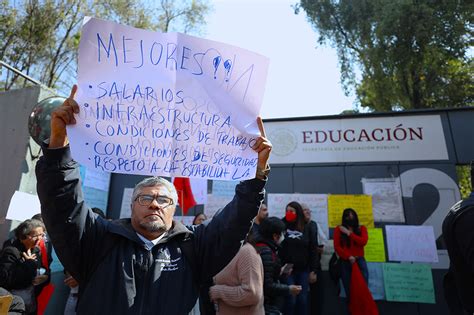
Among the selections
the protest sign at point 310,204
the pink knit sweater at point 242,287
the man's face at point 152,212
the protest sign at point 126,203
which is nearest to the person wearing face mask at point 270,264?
the pink knit sweater at point 242,287

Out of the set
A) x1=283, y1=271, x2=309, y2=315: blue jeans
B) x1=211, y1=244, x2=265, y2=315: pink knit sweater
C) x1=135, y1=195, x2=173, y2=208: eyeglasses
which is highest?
x1=135, y1=195, x2=173, y2=208: eyeglasses

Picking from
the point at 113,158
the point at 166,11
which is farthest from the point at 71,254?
the point at 166,11

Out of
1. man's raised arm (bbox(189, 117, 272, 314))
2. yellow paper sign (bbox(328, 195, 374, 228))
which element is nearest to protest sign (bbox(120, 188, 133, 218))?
yellow paper sign (bbox(328, 195, 374, 228))

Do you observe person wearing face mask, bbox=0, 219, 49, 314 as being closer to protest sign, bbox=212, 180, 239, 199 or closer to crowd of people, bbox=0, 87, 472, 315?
crowd of people, bbox=0, 87, 472, 315

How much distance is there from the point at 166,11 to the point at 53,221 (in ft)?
53.5

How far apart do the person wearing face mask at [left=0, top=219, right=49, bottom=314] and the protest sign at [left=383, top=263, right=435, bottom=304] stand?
216 inches

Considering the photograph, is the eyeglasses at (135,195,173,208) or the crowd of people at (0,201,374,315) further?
the crowd of people at (0,201,374,315)

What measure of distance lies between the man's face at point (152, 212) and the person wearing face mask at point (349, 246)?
4.48m

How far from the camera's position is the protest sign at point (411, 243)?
19.0 ft

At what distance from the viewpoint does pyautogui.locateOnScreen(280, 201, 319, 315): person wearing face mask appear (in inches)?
187

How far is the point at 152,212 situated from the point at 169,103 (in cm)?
58

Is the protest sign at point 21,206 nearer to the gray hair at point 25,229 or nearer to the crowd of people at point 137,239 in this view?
the gray hair at point 25,229

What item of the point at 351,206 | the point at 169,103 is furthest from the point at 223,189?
the point at 169,103

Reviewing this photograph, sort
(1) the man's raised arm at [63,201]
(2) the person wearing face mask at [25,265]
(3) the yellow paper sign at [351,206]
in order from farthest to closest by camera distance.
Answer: (3) the yellow paper sign at [351,206] → (2) the person wearing face mask at [25,265] → (1) the man's raised arm at [63,201]
